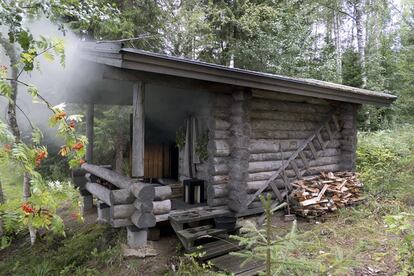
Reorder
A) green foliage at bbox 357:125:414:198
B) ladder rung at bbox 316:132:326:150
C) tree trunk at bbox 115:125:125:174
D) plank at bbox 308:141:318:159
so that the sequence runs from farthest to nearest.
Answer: tree trunk at bbox 115:125:125:174, green foliage at bbox 357:125:414:198, ladder rung at bbox 316:132:326:150, plank at bbox 308:141:318:159

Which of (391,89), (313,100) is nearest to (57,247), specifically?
(313,100)

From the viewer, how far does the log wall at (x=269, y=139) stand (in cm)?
568

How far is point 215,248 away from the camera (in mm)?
4730

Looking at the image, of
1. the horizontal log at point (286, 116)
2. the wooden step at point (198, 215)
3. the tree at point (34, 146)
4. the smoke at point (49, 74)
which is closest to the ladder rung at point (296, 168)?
the horizontal log at point (286, 116)

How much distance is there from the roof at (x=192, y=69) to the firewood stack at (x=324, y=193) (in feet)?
6.01

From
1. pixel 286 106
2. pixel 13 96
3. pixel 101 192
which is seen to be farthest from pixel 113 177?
pixel 286 106

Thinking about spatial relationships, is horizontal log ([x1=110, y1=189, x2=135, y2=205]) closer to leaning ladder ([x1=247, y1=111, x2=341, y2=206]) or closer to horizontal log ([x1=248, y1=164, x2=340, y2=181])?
leaning ladder ([x1=247, y1=111, x2=341, y2=206])

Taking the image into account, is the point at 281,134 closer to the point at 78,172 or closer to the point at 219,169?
the point at 219,169

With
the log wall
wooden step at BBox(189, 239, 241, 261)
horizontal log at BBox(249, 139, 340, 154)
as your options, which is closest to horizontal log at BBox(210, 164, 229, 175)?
the log wall

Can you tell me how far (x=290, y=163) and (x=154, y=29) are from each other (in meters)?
6.83

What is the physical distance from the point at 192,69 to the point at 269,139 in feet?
8.15

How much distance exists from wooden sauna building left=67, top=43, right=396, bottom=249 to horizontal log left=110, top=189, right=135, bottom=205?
0.05 feet

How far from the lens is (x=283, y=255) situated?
2330 millimetres

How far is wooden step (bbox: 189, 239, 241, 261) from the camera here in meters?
4.54
